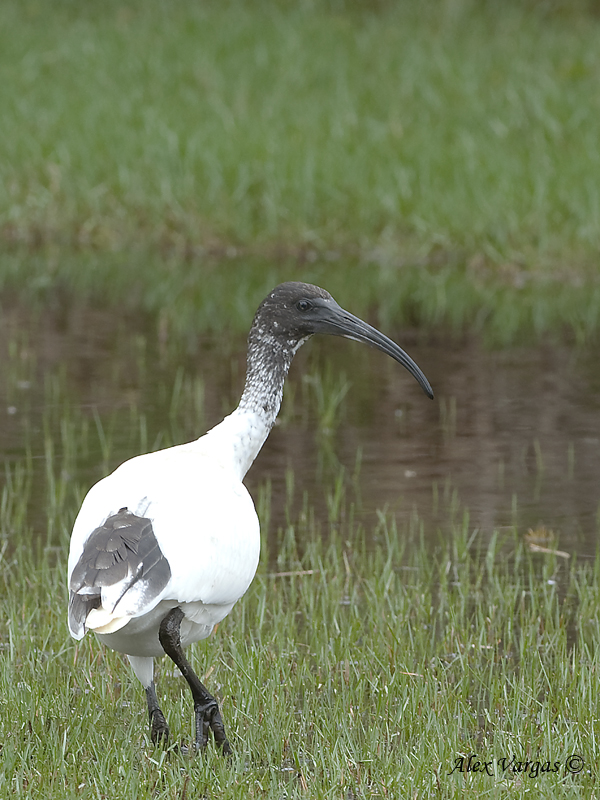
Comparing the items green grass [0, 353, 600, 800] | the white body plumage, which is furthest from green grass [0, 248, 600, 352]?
the white body plumage

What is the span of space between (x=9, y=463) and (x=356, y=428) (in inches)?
78.0

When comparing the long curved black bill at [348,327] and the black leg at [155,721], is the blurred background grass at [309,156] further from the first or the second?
the black leg at [155,721]

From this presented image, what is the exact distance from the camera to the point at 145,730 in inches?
167

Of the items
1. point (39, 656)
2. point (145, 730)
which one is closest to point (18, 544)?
point (39, 656)

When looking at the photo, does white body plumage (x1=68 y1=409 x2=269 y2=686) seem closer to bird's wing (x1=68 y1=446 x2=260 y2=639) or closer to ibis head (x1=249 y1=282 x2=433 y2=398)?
bird's wing (x1=68 y1=446 x2=260 y2=639)

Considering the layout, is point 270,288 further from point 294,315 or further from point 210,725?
point 210,725

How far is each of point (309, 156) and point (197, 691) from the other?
10.4 meters

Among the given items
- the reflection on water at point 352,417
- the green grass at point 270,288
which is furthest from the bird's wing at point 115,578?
the green grass at point 270,288

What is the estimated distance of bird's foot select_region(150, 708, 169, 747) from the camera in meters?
4.05

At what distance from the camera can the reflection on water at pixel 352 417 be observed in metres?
7.02

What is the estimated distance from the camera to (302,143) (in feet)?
47.9

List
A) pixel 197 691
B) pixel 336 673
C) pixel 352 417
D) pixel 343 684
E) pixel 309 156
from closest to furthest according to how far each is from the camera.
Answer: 1. pixel 197 691
2. pixel 343 684
3. pixel 336 673
4. pixel 352 417
5. pixel 309 156

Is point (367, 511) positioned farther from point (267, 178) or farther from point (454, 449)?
point (267, 178)

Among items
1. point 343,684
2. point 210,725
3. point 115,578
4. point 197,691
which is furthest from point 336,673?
point 115,578
